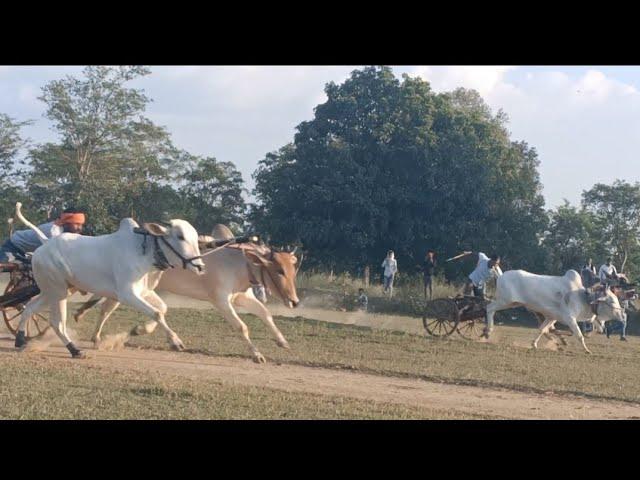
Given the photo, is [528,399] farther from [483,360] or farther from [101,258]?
[101,258]

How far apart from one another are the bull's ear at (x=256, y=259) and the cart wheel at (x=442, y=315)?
6547mm

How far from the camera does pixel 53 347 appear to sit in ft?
41.1

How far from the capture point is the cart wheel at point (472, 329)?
19.0m

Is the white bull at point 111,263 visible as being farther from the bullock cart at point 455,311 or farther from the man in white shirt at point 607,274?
the man in white shirt at point 607,274

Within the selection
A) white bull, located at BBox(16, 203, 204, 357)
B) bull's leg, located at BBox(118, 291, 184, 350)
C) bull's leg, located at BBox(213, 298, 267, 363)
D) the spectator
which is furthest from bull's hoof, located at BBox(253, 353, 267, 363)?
the spectator

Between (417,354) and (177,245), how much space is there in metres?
4.74

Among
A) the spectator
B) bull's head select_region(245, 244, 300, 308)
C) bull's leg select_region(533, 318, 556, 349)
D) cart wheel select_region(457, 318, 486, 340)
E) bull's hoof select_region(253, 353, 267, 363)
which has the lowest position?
bull's hoof select_region(253, 353, 267, 363)

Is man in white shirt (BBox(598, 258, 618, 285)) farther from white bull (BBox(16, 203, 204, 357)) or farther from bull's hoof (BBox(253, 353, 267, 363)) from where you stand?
white bull (BBox(16, 203, 204, 357))

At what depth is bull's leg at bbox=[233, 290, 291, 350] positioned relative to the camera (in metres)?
12.6

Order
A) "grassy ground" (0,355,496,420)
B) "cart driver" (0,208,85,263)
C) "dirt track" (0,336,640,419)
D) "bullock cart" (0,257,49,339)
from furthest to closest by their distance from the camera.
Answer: "cart driver" (0,208,85,263), "bullock cart" (0,257,49,339), "dirt track" (0,336,640,419), "grassy ground" (0,355,496,420)

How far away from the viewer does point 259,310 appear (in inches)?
504

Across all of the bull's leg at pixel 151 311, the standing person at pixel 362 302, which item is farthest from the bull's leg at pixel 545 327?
the bull's leg at pixel 151 311

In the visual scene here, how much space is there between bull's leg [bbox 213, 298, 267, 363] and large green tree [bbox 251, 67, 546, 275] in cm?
1820
